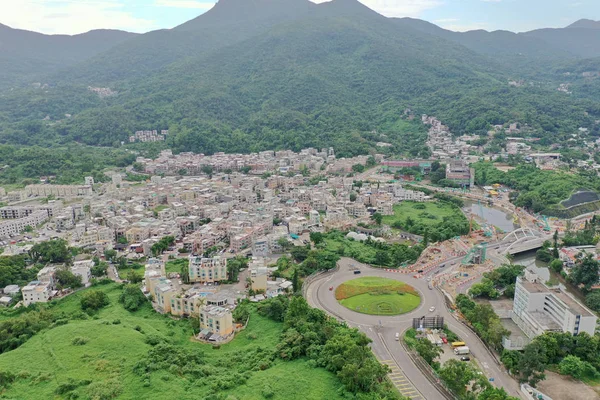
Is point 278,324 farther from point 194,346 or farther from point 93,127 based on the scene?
point 93,127

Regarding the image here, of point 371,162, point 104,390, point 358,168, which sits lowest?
point 104,390

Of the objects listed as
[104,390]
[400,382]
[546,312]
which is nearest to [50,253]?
[104,390]

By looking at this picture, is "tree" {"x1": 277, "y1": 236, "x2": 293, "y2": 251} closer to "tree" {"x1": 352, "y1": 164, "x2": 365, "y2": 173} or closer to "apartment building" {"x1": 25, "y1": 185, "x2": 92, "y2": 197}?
"apartment building" {"x1": 25, "y1": 185, "x2": 92, "y2": 197}

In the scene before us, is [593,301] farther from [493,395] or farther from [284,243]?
[284,243]

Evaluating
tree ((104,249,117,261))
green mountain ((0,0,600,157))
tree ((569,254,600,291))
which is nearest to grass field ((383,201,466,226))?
tree ((569,254,600,291))

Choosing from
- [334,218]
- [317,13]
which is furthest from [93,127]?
[317,13]

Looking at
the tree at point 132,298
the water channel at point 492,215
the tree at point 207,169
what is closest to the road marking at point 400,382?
the tree at point 132,298

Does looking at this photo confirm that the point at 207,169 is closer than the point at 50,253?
No

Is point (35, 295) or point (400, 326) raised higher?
point (35, 295)
